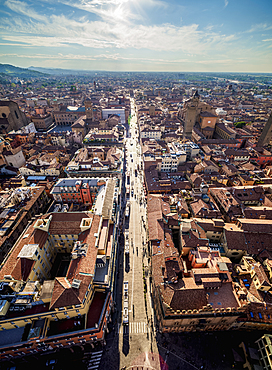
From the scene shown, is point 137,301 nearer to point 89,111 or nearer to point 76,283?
point 76,283

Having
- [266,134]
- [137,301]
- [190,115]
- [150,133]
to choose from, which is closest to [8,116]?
[150,133]

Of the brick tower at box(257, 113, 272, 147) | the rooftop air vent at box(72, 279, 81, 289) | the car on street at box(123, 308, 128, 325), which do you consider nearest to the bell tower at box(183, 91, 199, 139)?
the brick tower at box(257, 113, 272, 147)

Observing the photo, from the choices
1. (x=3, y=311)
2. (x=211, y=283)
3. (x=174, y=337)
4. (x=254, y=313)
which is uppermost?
(x=3, y=311)

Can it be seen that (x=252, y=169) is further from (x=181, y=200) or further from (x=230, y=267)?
(x=230, y=267)

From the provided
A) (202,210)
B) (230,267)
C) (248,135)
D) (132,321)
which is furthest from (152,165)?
(248,135)

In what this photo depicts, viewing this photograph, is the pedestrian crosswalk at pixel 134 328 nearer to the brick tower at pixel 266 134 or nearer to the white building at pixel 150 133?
the white building at pixel 150 133

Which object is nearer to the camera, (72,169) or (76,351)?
(76,351)

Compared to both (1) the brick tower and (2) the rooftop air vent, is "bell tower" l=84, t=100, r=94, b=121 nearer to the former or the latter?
(1) the brick tower
